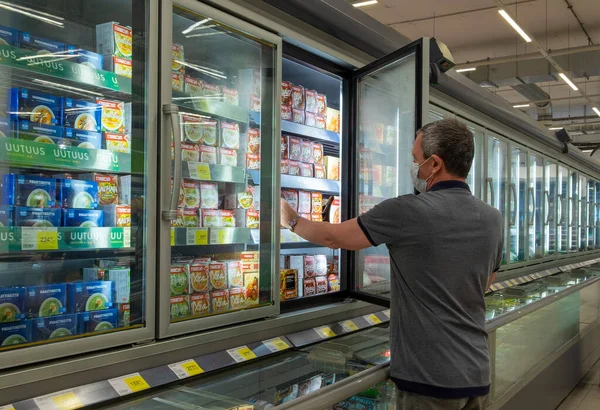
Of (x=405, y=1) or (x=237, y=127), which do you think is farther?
(x=405, y=1)

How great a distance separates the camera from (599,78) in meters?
14.5

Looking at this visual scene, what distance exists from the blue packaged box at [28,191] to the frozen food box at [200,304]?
2.49 ft

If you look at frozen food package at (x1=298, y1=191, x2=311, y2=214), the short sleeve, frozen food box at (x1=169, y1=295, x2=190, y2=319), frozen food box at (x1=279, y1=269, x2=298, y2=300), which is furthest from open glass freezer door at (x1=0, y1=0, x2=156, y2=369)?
frozen food package at (x1=298, y1=191, x2=311, y2=214)

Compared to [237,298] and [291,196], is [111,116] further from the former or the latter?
[291,196]

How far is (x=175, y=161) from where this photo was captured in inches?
82.7

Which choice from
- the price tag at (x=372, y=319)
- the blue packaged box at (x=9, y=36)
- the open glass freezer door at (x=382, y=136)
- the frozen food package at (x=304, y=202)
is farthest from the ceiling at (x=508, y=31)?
the blue packaged box at (x=9, y=36)

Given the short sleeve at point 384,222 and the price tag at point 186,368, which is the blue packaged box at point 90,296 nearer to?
the price tag at point 186,368

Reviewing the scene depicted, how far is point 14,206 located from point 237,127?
117 centimetres

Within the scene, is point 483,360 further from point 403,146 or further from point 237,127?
point 237,127

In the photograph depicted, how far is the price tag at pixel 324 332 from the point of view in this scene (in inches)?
121

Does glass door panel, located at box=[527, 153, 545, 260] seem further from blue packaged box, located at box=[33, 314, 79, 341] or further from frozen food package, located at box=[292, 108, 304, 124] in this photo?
blue packaged box, located at box=[33, 314, 79, 341]

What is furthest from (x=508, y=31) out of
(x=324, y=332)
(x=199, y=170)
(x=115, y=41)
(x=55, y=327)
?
(x=55, y=327)

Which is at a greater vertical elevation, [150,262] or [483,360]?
[150,262]

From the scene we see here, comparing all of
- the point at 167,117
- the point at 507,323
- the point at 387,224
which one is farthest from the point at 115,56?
the point at 507,323
